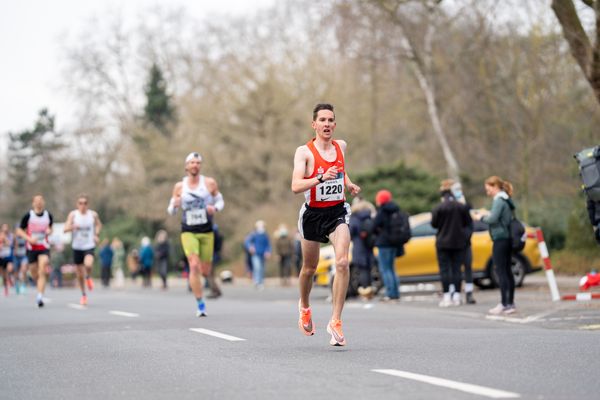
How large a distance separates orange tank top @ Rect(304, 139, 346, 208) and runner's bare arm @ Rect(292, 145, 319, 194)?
3.6 inches

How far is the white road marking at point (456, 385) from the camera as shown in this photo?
6.81 metres

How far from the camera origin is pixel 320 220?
1046 centimetres

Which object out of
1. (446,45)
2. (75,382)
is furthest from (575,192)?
(75,382)

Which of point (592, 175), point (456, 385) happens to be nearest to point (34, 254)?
point (592, 175)

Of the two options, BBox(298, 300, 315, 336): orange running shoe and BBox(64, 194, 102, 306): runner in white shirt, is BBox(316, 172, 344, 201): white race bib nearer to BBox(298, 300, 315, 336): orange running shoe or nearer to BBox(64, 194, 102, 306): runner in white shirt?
BBox(298, 300, 315, 336): orange running shoe

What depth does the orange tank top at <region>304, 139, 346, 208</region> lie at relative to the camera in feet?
33.7

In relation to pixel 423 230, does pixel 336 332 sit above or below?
below

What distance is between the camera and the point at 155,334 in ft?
41.0

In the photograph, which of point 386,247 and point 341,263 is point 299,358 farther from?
point 386,247

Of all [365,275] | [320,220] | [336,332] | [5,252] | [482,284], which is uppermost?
[5,252]

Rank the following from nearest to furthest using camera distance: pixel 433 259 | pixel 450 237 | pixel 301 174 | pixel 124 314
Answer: pixel 301 174 → pixel 124 314 → pixel 450 237 → pixel 433 259

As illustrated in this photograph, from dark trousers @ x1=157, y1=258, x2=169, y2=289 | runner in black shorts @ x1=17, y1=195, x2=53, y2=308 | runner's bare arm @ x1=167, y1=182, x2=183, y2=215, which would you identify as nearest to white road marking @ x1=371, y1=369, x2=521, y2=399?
runner's bare arm @ x1=167, y1=182, x2=183, y2=215

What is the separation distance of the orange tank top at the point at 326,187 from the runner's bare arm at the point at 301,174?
9 centimetres

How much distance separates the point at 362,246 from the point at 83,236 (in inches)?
205
